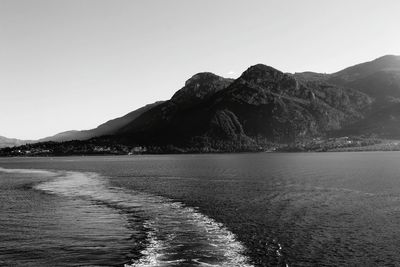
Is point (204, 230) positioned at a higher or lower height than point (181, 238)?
lower

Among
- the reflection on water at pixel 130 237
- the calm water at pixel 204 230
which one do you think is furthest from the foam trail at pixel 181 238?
the calm water at pixel 204 230

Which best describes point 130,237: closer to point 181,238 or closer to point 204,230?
point 181,238

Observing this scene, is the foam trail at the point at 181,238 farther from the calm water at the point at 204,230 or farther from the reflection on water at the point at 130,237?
the calm water at the point at 204,230

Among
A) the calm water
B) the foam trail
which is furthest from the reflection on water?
the calm water

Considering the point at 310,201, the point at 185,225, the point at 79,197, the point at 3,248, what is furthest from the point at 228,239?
the point at 79,197

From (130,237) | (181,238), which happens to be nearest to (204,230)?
(181,238)

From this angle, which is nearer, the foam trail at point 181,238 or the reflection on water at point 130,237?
the foam trail at point 181,238

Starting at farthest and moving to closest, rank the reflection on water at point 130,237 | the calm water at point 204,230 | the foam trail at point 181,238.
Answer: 1. the calm water at point 204,230
2. the reflection on water at point 130,237
3. the foam trail at point 181,238

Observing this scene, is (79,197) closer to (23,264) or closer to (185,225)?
(185,225)

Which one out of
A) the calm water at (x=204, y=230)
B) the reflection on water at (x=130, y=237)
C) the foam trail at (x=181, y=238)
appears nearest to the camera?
the foam trail at (x=181, y=238)

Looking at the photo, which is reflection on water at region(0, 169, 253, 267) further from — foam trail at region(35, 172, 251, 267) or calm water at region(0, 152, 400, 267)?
calm water at region(0, 152, 400, 267)

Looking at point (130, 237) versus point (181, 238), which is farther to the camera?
point (130, 237)

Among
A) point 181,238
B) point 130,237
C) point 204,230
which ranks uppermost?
point 130,237

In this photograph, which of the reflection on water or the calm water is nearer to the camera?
the reflection on water
